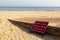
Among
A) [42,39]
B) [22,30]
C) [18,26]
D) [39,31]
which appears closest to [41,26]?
[39,31]

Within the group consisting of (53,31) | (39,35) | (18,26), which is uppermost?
(53,31)

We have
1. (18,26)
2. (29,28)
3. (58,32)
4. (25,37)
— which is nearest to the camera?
(58,32)

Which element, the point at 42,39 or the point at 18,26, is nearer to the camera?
the point at 42,39

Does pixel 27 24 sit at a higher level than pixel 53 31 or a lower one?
lower

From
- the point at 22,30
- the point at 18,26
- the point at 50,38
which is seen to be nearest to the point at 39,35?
the point at 50,38

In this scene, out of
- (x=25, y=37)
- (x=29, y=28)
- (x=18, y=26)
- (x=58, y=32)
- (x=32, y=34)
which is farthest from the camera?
(x=18, y=26)

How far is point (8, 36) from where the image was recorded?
19.1ft

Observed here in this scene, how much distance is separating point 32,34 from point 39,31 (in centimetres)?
41

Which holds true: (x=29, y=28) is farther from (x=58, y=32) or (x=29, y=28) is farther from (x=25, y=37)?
(x=58, y=32)

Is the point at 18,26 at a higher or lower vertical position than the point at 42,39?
lower

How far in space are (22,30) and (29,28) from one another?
29 centimetres

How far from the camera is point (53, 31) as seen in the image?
18.1 feet

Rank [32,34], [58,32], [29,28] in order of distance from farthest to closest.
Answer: [29,28] < [32,34] < [58,32]

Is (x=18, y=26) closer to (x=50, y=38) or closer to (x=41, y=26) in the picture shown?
(x=41, y=26)
